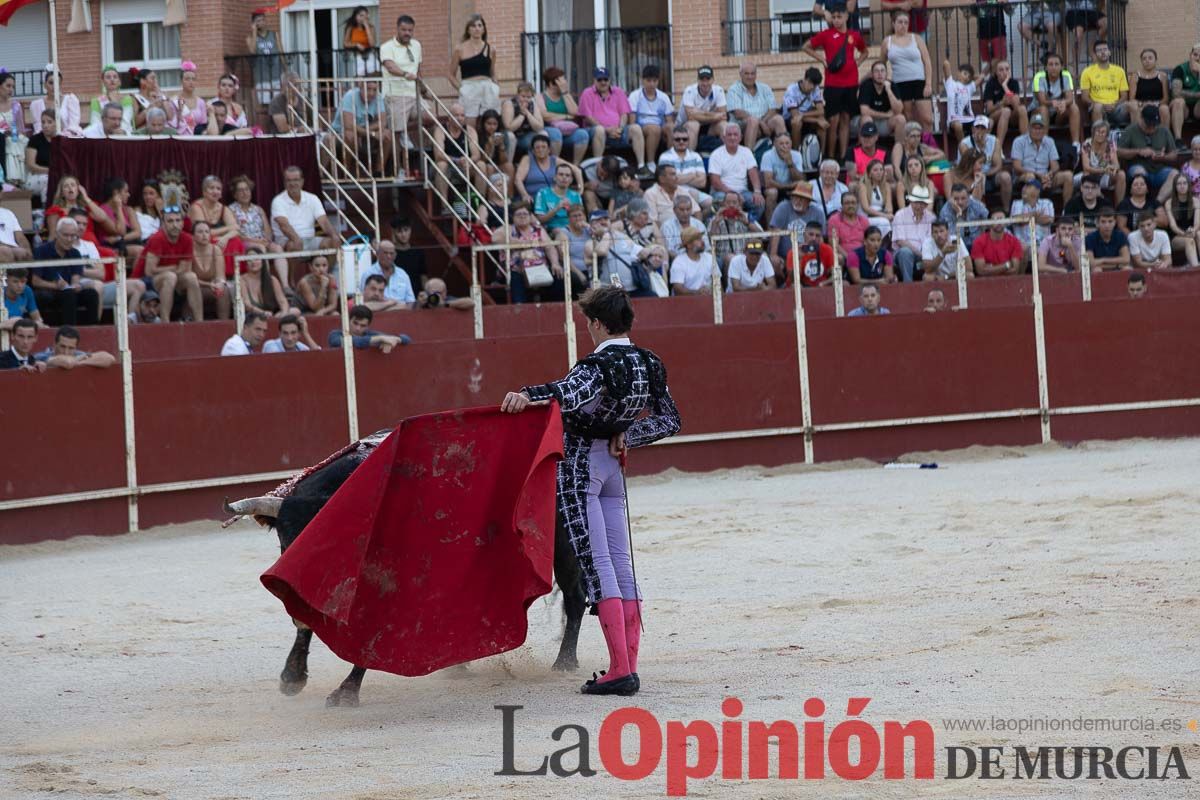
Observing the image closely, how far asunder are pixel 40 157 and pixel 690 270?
5.50 metres

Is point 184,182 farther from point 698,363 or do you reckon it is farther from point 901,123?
point 901,123

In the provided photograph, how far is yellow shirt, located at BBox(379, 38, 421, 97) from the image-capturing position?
52.7 ft

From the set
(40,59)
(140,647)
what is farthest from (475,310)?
(40,59)

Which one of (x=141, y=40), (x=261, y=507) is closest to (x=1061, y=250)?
(x=261, y=507)

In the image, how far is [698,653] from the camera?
21.2 ft

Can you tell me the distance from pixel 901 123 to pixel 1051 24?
319 cm

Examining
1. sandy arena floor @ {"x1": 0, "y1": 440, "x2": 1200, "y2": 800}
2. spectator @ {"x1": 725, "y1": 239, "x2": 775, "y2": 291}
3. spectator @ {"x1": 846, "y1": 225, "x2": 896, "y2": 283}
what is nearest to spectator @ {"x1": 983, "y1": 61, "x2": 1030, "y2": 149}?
spectator @ {"x1": 846, "y1": 225, "x2": 896, "y2": 283}

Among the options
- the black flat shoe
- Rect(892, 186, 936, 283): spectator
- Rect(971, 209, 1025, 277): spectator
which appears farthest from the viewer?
Rect(892, 186, 936, 283): spectator

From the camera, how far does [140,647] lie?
7.23 meters

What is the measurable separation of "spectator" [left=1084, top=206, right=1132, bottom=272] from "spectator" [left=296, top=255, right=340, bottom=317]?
21.2 feet

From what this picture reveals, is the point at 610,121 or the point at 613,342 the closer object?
the point at 613,342

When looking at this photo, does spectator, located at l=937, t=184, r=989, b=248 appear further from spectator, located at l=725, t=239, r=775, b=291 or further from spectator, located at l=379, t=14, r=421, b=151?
spectator, located at l=379, t=14, r=421, b=151

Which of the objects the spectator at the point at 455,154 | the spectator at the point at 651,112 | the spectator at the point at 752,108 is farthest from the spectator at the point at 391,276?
the spectator at the point at 752,108

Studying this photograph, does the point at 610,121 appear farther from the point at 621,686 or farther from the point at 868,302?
the point at 621,686
